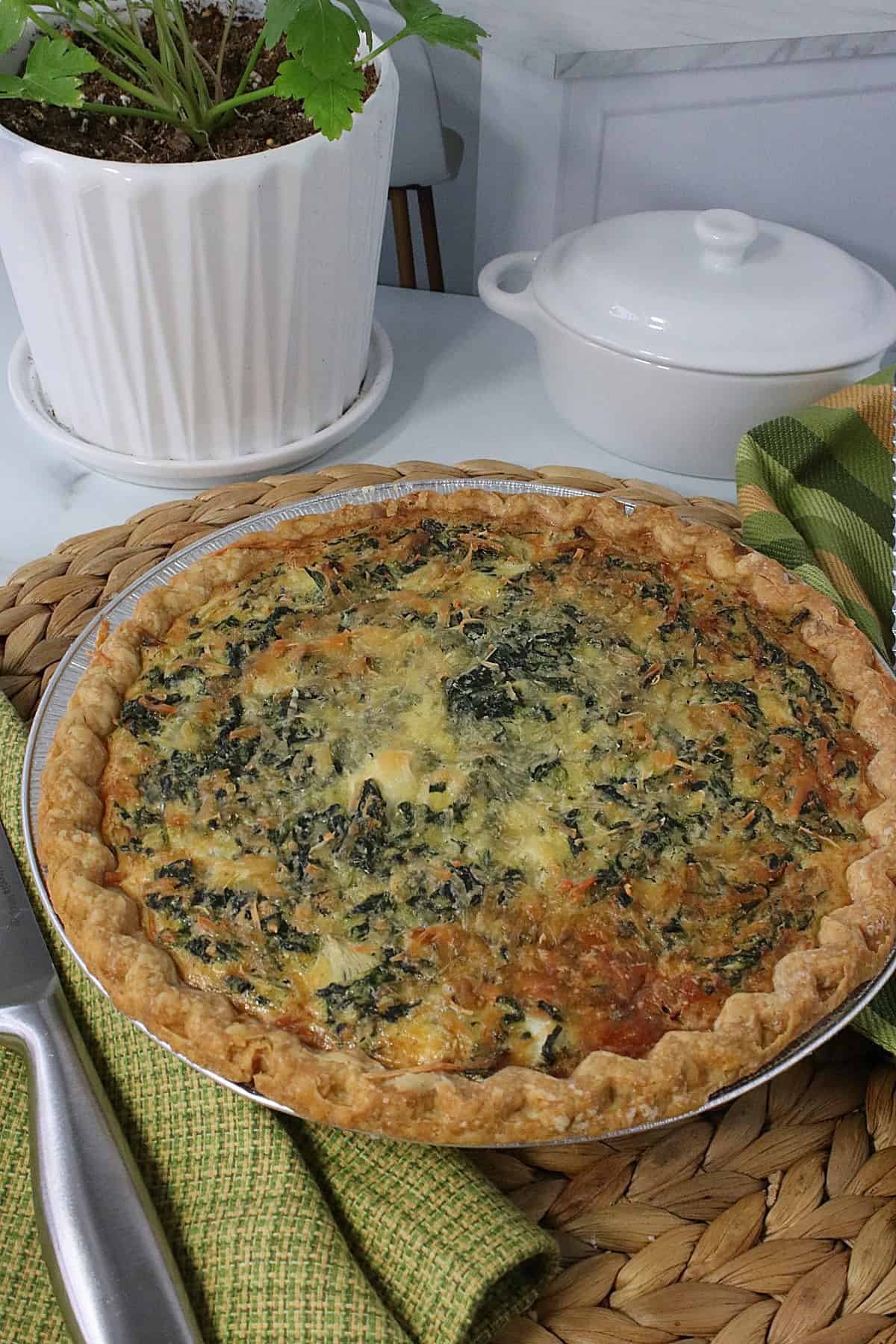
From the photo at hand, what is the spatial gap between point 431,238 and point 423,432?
0.77 m

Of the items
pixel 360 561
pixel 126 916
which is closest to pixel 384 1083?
pixel 126 916

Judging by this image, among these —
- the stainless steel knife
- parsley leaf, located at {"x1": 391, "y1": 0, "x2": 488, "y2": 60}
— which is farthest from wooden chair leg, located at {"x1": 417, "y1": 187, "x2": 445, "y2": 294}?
the stainless steel knife

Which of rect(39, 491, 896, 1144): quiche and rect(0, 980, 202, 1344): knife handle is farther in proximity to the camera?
rect(39, 491, 896, 1144): quiche

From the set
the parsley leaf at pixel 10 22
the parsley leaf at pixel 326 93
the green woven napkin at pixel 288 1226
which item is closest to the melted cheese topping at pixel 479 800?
the green woven napkin at pixel 288 1226

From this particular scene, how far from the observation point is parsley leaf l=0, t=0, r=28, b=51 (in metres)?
2.10

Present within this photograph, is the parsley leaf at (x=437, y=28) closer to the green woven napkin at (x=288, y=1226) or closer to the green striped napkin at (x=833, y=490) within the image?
the green striped napkin at (x=833, y=490)

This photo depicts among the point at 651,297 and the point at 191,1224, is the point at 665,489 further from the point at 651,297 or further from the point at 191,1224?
the point at 191,1224

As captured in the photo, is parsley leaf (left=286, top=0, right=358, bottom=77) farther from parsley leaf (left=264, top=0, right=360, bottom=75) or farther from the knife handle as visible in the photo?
the knife handle

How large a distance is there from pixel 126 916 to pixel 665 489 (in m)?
1.41

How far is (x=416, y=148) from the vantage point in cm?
323

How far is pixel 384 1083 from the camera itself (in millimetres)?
1447

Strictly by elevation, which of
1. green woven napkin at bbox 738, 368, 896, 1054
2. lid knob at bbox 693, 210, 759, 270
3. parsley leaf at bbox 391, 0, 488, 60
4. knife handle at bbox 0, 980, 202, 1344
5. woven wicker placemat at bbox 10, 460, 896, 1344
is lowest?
woven wicker placemat at bbox 10, 460, 896, 1344

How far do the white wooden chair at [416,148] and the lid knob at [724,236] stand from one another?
927mm

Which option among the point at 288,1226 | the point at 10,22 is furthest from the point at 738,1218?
the point at 10,22
